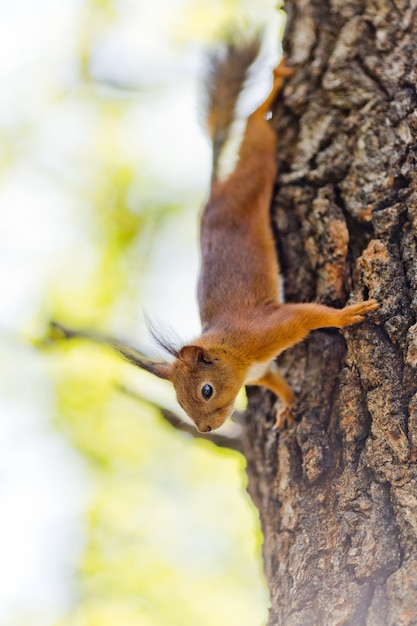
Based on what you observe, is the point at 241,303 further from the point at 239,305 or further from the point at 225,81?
the point at 225,81

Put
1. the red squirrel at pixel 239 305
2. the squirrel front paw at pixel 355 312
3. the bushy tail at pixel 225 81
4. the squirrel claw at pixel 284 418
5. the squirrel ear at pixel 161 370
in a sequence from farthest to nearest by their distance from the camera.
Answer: the bushy tail at pixel 225 81
the squirrel ear at pixel 161 370
the red squirrel at pixel 239 305
the squirrel claw at pixel 284 418
the squirrel front paw at pixel 355 312

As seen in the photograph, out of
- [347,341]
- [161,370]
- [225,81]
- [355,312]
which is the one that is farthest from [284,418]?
[225,81]

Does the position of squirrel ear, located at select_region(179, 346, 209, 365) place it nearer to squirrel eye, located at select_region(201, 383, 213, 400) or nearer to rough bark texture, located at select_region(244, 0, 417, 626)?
squirrel eye, located at select_region(201, 383, 213, 400)

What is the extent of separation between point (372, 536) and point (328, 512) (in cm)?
Answer: 22

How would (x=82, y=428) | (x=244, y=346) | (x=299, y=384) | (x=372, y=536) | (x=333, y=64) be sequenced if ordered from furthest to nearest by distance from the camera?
(x=82, y=428), (x=244, y=346), (x=333, y=64), (x=299, y=384), (x=372, y=536)

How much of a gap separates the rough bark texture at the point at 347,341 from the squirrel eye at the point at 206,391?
20 cm

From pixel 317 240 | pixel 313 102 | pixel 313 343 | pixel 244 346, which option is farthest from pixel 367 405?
pixel 313 102

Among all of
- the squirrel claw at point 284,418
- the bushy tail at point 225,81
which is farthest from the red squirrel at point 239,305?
the bushy tail at point 225,81

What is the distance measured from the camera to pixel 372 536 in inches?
76.7

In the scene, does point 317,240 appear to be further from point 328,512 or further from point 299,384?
point 328,512

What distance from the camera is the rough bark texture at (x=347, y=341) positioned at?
196 centimetres

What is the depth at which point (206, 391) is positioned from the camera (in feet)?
9.98

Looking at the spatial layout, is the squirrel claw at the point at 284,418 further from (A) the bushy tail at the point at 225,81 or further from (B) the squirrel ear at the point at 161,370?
(A) the bushy tail at the point at 225,81

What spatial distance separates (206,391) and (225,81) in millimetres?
1958
